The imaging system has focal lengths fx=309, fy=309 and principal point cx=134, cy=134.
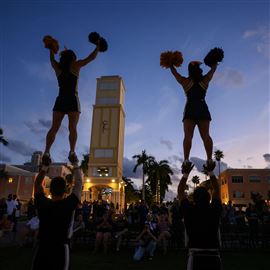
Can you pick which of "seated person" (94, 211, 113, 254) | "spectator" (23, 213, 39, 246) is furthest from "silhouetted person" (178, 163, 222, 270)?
"spectator" (23, 213, 39, 246)

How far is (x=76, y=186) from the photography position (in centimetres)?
349

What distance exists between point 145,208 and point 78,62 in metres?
9.93

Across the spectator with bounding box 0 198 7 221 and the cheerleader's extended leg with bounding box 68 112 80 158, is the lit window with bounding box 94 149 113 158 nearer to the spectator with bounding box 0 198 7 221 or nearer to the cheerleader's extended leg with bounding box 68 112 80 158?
the spectator with bounding box 0 198 7 221

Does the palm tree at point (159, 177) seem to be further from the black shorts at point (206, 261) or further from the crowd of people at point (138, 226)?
the black shorts at point (206, 261)

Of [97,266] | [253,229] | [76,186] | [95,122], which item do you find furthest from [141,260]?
[95,122]

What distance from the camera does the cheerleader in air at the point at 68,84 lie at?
17.6 ft

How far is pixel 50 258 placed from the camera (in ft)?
9.98

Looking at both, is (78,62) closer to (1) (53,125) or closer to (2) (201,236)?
(1) (53,125)

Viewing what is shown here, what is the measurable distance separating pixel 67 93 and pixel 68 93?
0.02 meters

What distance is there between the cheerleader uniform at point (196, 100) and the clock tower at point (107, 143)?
35036mm

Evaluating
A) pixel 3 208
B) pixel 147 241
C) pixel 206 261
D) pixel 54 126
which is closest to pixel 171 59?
pixel 54 126

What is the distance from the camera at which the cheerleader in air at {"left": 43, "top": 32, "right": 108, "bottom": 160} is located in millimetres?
5367

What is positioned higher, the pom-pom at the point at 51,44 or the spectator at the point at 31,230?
the pom-pom at the point at 51,44

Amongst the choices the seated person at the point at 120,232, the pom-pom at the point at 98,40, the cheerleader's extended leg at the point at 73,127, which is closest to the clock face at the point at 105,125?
the seated person at the point at 120,232
